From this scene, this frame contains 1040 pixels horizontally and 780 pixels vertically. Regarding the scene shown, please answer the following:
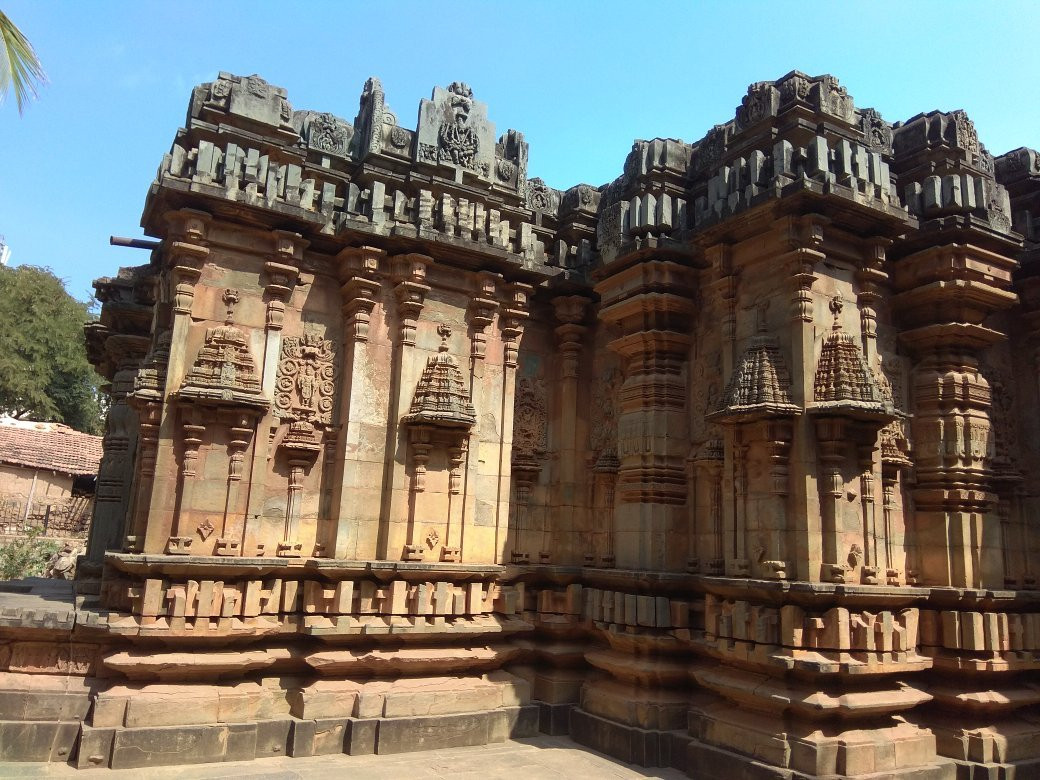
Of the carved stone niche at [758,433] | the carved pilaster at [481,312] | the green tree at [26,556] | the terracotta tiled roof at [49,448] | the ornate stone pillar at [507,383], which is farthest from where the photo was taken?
the terracotta tiled roof at [49,448]

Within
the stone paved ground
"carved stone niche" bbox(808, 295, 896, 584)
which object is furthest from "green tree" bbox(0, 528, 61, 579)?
"carved stone niche" bbox(808, 295, 896, 584)

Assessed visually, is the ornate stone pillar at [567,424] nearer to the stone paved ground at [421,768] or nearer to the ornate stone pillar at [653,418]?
the ornate stone pillar at [653,418]

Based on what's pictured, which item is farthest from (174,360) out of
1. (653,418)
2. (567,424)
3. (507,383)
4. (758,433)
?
(758,433)

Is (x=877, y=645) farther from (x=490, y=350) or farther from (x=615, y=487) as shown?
(x=490, y=350)

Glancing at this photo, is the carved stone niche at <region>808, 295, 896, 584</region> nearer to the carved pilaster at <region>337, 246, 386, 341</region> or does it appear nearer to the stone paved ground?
the stone paved ground

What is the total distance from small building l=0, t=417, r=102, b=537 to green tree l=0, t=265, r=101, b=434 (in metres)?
4.52

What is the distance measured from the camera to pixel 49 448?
3025cm

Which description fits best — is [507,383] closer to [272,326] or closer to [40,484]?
[272,326]

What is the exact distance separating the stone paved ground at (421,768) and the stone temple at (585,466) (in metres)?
0.21

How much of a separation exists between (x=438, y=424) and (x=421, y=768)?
3.90 meters

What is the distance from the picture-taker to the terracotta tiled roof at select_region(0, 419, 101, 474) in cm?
2881

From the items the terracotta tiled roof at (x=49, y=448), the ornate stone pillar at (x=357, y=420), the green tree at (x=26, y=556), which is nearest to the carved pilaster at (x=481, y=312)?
the ornate stone pillar at (x=357, y=420)

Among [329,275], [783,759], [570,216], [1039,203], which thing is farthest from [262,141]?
[1039,203]

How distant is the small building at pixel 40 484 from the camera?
28.2 m
